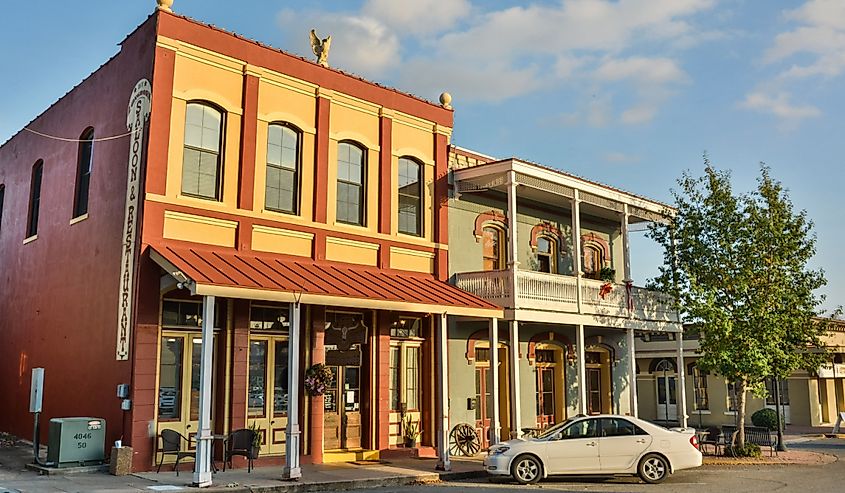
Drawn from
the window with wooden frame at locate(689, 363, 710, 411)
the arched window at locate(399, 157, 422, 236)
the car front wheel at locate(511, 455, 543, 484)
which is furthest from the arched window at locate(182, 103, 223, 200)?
the window with wooden frame at locate(689, 363, 710, 411)

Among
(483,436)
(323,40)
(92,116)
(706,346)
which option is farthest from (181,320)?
(706,346)

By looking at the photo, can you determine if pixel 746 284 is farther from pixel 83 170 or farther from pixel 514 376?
pixel 83 170

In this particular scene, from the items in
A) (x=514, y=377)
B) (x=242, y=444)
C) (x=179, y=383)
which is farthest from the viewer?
(x=514, y=377)

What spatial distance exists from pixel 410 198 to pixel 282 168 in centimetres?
381

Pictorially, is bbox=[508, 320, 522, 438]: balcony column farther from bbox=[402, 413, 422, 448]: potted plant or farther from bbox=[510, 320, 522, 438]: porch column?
bbox=[402, 413, 422, 448]: potted plant

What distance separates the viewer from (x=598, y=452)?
14688 mm

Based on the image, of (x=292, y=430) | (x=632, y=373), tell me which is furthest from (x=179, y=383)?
(x=632, y=373)

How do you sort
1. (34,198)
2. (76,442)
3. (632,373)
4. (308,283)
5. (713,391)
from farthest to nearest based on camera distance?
(713,391)
(632,373)
(34,198)
(308,283)
(76,442)

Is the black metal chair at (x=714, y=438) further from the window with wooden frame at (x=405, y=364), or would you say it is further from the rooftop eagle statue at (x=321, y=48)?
the rooftop eagle statue at (x=321, y=48)

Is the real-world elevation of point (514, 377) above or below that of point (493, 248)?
below

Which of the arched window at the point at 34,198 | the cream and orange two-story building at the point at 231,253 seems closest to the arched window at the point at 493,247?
the cream and orange two-story building at the point at 231,253

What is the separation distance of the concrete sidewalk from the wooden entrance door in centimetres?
81

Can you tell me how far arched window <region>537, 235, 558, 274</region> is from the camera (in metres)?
22.3

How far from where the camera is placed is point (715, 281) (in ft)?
66.6
